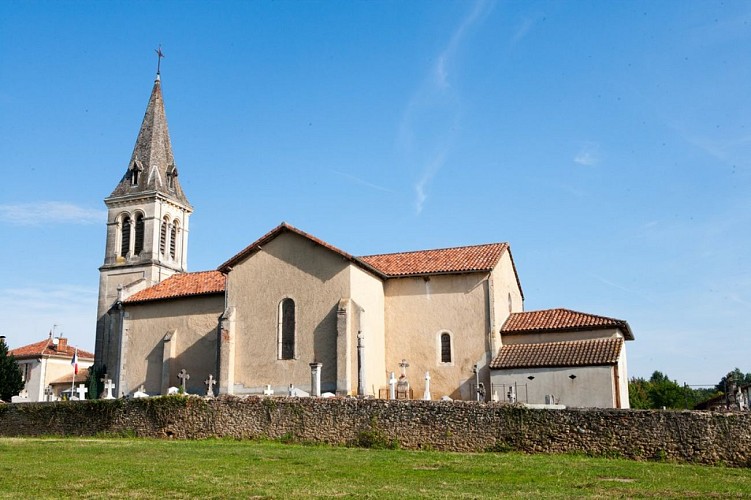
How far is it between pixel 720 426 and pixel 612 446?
8.56 feet

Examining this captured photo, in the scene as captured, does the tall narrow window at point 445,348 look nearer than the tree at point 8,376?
Yes

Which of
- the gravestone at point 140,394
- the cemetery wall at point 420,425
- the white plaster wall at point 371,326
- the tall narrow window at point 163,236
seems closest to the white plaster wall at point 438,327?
the white plaster wall at point 371,326

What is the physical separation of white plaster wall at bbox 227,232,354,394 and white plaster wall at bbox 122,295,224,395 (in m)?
3.65

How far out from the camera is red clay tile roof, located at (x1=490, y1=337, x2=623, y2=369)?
29.1 metres

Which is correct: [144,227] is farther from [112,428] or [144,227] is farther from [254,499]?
[254,499]

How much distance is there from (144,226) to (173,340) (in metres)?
11.9

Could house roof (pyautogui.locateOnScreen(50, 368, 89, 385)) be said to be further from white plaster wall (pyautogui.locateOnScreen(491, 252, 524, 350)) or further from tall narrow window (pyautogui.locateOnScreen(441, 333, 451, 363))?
white plaster wall (pyautogui.locateOnScreen(491, 252, 524, 350))

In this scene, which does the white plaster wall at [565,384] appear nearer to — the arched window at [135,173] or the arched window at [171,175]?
the arched window at [171,175]

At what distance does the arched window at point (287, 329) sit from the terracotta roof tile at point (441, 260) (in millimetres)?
4966

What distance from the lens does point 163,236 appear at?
47156 mm

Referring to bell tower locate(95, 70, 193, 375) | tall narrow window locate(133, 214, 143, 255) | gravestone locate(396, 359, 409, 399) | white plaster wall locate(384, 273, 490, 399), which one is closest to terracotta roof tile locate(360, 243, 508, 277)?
white plaster wall locate(384, 273, 490, 399)

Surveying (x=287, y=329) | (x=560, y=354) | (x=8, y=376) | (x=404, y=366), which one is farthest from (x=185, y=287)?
(x=560, y=354)

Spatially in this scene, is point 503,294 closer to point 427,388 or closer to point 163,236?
point 427,388

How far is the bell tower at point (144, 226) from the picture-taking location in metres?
44.8
